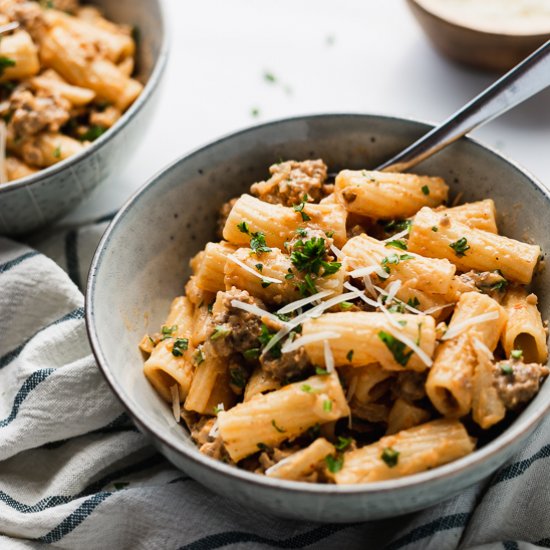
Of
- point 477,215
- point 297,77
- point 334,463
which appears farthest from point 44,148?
point 334,463

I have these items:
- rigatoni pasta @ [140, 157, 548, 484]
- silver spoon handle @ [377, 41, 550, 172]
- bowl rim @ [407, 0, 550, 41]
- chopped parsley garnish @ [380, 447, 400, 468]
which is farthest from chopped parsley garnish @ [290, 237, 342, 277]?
bowl rim @ [407, 0, 550, 41]

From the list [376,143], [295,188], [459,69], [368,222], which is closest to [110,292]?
[295,188]

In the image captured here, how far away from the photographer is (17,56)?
3.16 meters

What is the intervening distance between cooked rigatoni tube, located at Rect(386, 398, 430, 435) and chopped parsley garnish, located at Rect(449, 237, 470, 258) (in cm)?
50

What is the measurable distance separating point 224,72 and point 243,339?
1966 millimetres

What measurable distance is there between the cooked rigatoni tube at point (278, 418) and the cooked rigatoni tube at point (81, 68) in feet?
5.55

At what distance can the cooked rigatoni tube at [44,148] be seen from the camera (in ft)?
10.1

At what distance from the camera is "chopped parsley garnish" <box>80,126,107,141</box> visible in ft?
10.5

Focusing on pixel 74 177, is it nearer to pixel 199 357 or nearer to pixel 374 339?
pixel 199 357

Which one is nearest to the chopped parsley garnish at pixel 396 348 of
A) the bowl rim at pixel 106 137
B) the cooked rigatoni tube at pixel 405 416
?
the cooked rigatoni tube at pixel 405 416

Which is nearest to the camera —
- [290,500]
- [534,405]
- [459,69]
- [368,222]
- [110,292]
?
[290,500]

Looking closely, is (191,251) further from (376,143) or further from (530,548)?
(530,548)

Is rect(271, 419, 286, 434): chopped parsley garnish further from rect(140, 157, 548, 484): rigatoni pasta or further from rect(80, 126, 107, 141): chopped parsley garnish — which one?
rect(80, 126, 107, 141): chopped parsley garnish

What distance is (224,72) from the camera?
3.85 m
